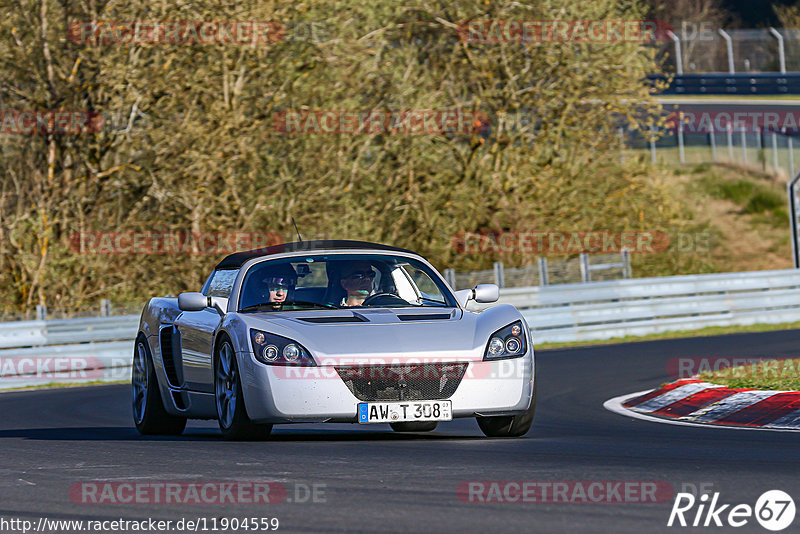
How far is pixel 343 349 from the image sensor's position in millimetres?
8875

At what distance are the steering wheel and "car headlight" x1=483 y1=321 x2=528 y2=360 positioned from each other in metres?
0.92

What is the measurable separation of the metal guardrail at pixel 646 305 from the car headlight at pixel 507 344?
1204 cm

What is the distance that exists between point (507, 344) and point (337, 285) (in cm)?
147

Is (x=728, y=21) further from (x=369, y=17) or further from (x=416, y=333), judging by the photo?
(x=416, y=333)

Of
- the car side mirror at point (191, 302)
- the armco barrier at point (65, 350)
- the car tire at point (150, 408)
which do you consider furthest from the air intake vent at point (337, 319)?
the armco barrier at point (65, 350)

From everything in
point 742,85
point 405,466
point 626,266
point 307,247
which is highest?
point 742,85

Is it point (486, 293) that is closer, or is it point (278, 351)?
point (278, 351)

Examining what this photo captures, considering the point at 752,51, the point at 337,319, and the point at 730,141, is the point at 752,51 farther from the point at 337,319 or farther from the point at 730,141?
the point at 337,319

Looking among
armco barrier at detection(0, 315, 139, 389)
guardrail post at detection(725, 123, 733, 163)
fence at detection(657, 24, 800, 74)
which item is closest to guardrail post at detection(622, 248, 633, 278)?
armco barrier at detection(0, 315, 139, 389)

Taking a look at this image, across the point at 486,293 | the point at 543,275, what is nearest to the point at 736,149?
the point at 543,275

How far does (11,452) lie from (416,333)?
2.73 meters

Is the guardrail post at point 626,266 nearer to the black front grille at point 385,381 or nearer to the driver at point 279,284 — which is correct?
the driver at point 279,284

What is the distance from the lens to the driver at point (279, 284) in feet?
32.7

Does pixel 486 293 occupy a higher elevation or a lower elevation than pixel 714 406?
higher
